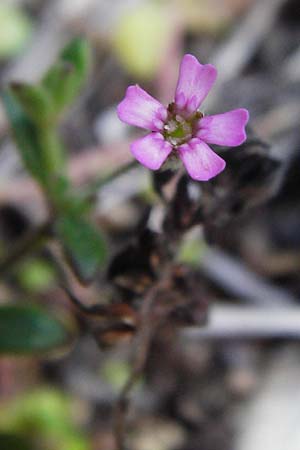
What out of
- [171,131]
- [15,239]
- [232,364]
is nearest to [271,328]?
[232,364]

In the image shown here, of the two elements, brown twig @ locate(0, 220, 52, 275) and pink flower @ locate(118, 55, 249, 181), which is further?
brown twig @ locate(0, 220, 52, 275)

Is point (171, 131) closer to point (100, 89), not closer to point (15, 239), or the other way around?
point (15, 239)

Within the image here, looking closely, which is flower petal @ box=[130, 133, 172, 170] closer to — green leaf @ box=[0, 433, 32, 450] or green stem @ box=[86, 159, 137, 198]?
green stem @ box=[86, 159, 137, 198]

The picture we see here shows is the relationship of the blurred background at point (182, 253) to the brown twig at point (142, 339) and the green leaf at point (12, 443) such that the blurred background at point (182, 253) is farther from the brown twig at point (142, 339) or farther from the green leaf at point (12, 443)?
the brown twig at point (142, 339)

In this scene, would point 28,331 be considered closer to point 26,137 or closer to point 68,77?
point 26,137

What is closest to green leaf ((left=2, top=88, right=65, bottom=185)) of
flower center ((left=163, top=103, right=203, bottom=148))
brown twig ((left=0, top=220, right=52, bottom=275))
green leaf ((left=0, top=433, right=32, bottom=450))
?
brown twig ((left=0, top=220, right=52, bottom=275))

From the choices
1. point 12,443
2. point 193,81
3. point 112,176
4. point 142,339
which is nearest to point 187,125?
point 193,81
